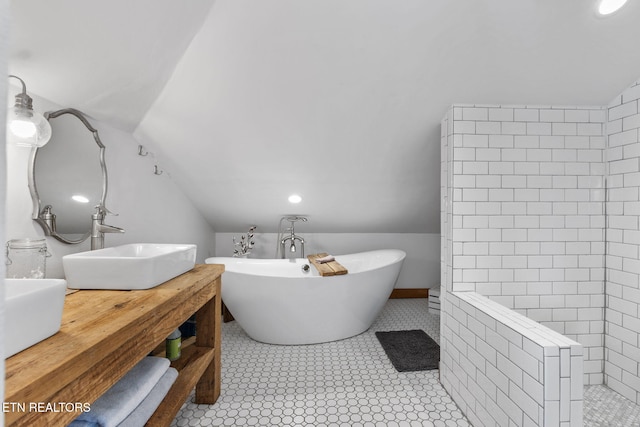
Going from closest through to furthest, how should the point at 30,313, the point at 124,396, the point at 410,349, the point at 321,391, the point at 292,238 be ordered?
1. the point at 30,313
2. the point at 124,396
3. the point at 321,391
4. the point at 410,349
5. the point at 292,238

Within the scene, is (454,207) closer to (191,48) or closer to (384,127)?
(384,127)

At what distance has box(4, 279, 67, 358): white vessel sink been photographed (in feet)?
2.34

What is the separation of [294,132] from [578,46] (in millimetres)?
1755

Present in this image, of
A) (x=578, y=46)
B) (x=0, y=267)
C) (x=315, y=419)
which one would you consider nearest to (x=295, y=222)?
(x=315, y=419)

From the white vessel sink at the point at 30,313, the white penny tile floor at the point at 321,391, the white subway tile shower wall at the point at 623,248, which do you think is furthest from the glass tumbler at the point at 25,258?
the white subway tile shower wall at the point at 623,248

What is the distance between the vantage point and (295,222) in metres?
3.64

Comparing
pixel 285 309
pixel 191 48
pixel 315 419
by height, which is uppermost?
pixel 191 48

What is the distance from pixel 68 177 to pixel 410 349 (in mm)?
2580

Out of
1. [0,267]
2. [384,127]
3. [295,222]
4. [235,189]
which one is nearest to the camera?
[0,267]

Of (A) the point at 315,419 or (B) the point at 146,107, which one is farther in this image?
(B) the point at 146,107

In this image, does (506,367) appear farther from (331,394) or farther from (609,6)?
(609,6)

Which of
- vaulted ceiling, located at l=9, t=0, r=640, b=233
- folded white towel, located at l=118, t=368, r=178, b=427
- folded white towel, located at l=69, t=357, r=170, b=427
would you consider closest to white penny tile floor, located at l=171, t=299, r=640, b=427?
folded white towel, located at l=118, t=368, r=178, b=427

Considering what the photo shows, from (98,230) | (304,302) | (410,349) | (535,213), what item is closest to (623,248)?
(535,213)

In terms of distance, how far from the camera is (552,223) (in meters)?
2.11
